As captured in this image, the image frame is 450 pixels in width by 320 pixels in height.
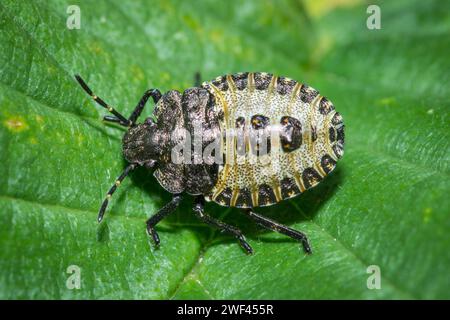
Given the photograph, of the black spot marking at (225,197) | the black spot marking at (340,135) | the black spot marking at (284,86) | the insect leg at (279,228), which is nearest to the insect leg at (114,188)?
the black spot marking at (225,197)

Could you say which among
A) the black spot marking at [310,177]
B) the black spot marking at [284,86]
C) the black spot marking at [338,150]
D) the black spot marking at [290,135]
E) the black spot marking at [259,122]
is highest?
the black spot marking at [284,86]

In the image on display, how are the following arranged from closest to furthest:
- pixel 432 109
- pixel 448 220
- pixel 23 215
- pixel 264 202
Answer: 1. pixel 448 220
2. pixel 23 215
3. pixel 264 202
4. pixel 432 109

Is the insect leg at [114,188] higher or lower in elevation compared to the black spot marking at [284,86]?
lower

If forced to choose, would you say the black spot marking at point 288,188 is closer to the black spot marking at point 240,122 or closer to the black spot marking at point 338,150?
the black spot marking at point 338,150

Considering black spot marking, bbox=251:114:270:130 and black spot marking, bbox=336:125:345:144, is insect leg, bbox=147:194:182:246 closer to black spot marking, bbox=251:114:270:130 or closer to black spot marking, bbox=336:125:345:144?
black spot marking, bbox=251:114:270:130

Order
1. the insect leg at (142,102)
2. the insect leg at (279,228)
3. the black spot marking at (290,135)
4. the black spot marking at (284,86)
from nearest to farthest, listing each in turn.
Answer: the insect leg at (279,228), the black spot marking at (290,135), the black spot marking at (284,86), the insect leg at (142,102)

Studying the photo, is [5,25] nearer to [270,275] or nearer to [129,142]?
[129,142]
